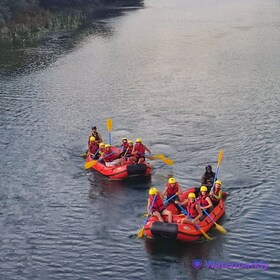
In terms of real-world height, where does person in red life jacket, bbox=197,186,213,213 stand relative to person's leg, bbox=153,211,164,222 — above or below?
above

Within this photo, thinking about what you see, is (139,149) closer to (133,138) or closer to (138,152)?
(138,152)

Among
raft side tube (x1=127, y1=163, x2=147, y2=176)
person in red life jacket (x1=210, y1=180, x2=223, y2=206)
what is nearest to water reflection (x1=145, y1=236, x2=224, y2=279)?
person in red life jacket (x1=210, y1=180, x2=223, y2=206)

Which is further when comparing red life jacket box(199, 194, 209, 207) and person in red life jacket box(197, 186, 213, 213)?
Result: red life jacket box(199, 194, 209, 207)

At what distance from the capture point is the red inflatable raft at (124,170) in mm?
26281

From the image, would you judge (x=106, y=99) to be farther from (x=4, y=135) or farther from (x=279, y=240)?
(x=279, y=240)

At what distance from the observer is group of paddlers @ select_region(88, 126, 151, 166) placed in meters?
27.4

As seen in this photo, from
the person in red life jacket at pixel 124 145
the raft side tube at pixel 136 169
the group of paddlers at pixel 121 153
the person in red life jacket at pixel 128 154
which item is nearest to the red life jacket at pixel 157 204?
Answer: the raft side tube at pixel 136 169

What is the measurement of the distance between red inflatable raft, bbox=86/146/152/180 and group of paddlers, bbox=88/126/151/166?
26 cm

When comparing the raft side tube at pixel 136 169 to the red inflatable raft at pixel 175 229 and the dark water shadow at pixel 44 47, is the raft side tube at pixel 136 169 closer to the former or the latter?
the red inflatable raft at pixel 175 229

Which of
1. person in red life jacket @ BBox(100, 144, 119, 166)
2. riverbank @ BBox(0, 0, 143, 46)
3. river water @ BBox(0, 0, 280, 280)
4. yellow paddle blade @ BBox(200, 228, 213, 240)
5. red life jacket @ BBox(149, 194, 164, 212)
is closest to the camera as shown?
river water @ BBox(0, 0, 280, 280)

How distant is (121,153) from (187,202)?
794 centimetres

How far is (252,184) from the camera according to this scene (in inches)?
997

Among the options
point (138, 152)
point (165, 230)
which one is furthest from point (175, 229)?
point (138, 152)

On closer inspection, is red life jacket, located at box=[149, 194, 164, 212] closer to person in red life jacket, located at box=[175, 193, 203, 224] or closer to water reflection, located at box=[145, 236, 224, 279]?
person in red life jacket, located at box=[175, 193, 203, 224]
